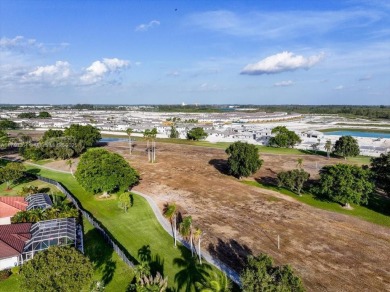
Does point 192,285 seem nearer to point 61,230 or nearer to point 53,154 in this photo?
point 61,230

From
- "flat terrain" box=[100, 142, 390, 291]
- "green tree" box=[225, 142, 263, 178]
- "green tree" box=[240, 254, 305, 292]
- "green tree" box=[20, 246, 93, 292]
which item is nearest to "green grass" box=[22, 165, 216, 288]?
"flat terrain" box=[100, 142, 390, 291]

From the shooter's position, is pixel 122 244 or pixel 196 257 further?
pixel 122 244

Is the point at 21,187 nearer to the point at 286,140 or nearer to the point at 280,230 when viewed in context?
the point at 280,230

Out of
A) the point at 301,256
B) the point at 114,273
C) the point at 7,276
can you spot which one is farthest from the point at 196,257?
the point at 7,276

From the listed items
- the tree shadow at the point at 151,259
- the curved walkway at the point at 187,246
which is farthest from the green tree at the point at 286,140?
the tree shadow at the point at 151,259

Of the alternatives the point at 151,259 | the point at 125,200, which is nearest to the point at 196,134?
the point at 125,200

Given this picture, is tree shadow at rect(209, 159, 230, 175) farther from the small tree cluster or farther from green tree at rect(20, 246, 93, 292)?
green tree at rect(20, 246, 93, 292)

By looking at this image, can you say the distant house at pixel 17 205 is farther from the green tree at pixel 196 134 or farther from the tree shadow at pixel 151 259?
the green tree at pixel 196 134
